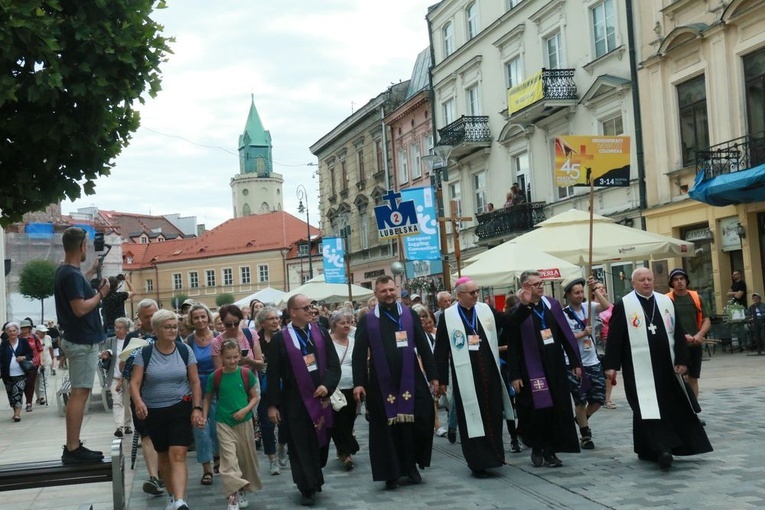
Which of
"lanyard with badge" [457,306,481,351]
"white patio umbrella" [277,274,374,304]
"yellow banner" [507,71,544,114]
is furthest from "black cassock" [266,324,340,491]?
"yellow banner" [507,71,544,114]

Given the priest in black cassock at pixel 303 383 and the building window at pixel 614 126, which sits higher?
the building window at pixel 614 126

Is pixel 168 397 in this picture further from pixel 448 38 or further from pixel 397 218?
pixel 448 38

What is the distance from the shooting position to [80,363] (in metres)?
7.32

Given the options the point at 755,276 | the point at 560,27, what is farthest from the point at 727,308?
the point at 560,27

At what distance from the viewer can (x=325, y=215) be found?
5894 centimetres

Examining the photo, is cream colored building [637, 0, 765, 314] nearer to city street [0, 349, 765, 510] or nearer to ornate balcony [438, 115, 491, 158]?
ornate balcony [438, 115, 491, 158]

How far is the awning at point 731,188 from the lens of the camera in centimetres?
1973

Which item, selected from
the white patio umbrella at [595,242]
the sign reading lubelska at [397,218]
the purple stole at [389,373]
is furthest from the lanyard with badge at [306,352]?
the sign reading lubelska at [397,218]

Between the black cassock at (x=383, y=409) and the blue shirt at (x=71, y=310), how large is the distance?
2726mm

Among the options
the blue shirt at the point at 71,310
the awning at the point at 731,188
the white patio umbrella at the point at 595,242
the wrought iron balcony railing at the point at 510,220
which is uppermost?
the wrought iron balcony railing at the point at 510,220

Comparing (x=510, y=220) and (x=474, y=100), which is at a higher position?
(x=474, y=100)

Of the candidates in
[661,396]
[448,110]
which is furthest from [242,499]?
[448,110]

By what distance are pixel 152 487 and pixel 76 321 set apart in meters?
2.42

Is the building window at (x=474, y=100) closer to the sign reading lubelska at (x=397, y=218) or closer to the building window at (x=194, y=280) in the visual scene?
the sign reading lubelska at (x=397, y=218)
